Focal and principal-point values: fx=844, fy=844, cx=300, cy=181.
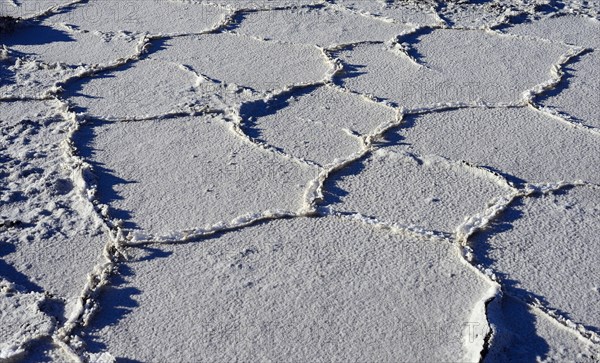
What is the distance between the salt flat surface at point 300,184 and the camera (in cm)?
140

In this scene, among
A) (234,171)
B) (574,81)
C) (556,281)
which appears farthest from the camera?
(574,81)

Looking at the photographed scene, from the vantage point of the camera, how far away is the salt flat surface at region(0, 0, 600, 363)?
1.40 meters

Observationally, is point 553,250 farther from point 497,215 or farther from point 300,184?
point 300,184

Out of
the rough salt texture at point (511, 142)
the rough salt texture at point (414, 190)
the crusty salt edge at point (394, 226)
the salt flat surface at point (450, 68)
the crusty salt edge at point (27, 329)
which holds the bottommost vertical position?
the crusty salt edge at point (27, 329)

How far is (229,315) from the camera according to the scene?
1.42m

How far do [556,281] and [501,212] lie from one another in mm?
238

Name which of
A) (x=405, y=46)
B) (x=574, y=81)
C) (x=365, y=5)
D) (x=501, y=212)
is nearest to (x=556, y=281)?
(x=501, y=212)

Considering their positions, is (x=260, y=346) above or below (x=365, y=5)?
below

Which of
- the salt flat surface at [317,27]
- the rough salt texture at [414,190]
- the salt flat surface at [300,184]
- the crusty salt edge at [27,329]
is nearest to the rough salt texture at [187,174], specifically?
the salt flat surface at [300,184]

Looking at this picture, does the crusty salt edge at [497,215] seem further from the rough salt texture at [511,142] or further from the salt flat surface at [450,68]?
the salt flat surface at [450,68]

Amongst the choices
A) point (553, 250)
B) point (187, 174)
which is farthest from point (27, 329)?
point (553, 250)

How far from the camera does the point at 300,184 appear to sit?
1.80 metres

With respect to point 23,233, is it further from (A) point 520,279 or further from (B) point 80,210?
(A) point 520,279

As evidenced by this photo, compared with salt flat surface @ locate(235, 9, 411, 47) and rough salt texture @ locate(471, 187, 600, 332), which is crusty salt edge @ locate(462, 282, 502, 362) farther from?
salt flat surface @ locate(235, 9, 411, 47)
